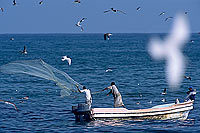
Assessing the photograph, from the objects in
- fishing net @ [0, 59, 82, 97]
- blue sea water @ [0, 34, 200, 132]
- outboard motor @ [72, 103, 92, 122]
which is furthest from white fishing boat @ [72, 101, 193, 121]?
fishing net @ [0, 59, 82, 97]

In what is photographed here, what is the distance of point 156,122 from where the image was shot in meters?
30.3

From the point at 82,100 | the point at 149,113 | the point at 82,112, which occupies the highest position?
the point at 82,100

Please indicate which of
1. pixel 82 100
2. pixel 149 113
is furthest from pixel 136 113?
pixel 82 100

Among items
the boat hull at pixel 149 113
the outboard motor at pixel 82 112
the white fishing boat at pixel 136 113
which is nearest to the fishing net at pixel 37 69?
the outboard motor at pixel 82 112

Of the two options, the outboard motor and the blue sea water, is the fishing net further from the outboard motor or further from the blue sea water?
the blue sea water

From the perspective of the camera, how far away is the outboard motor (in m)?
29.0

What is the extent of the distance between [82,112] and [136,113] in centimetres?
375

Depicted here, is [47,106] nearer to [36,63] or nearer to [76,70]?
[36,63]

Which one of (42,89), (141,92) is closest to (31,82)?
(42,89)

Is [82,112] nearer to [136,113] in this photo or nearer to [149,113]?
[136,113]

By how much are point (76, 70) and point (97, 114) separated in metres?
37.7

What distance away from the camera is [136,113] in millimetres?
29969

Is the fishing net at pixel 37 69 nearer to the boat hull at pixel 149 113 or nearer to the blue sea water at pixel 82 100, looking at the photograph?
the boat hull at pixel 149 113

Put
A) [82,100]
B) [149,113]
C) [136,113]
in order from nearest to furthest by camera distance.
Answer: [136,113], [149,113], [82,100]
